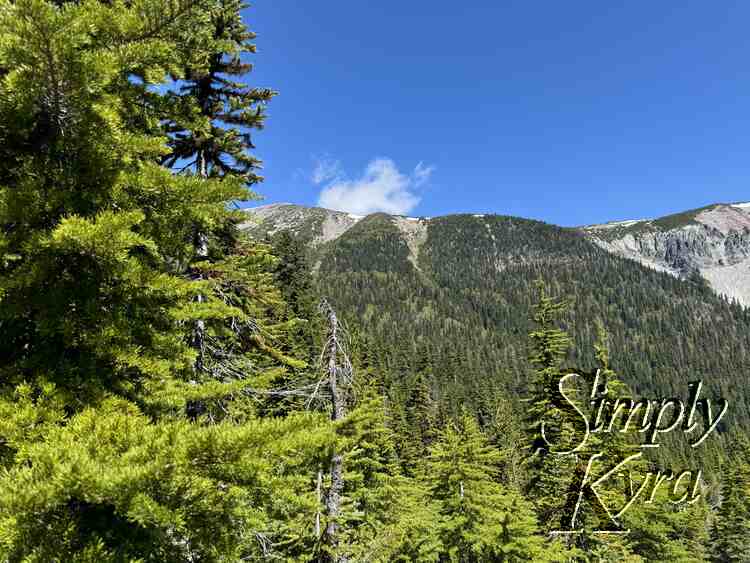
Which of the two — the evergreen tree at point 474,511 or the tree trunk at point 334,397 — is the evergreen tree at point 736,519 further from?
the tree trunk at point 334,397

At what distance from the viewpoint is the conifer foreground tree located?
8.72 feet

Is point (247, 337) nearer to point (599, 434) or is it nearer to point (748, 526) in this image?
point (599, 434)

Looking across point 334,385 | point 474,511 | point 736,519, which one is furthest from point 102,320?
point 736,519

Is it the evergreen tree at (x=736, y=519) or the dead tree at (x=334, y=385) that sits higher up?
the dead tree at (x=334, y=385)

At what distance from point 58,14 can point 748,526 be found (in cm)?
5218

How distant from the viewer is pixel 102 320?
389cm

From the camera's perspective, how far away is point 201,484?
2781 millimetres

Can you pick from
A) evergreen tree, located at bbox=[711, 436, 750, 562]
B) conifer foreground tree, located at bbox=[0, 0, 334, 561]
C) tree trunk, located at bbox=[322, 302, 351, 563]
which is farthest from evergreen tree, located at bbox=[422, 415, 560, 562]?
evergreen tree, located at bbox=[711, 436, 750, 562]

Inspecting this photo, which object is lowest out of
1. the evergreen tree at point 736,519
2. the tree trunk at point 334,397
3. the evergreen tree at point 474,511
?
the evergreen tree at point 736,519

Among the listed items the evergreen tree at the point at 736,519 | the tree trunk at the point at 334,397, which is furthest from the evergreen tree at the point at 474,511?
the evergreen tree at the point at 736,519

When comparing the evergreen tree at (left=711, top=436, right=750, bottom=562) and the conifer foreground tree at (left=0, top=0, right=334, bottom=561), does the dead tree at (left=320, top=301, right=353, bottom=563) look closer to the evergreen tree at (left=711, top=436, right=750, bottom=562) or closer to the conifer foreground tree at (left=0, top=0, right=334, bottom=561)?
the conifer foreground tree at (left=0, top=0, right=334, bottom=561)

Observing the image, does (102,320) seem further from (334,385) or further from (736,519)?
(736,519)

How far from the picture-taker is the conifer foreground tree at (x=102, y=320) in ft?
8.72

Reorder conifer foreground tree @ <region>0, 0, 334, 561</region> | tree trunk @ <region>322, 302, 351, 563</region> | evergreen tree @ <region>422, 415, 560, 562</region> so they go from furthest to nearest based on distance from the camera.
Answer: evergreen tree @ <region>422, 415, 560, 562</region>
tree trunk @ <region>322, 302, 351, 563</region>
conifer foreground tree @ <region>0, 0, 334, 561</region>
